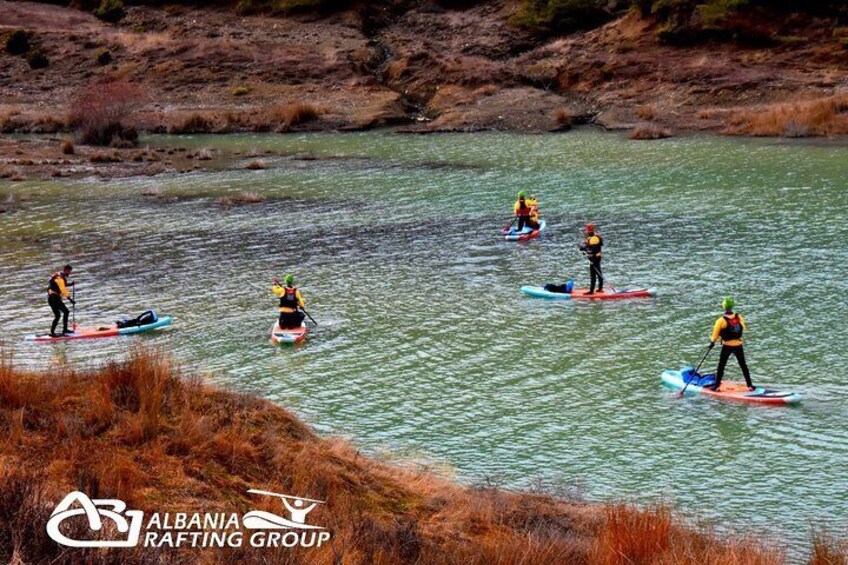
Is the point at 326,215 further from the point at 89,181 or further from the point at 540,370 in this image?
the point at 540,370

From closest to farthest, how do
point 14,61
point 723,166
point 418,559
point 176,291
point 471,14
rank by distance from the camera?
point 418,559, point 176,291, point 723,166, point 14,61, point 471,14

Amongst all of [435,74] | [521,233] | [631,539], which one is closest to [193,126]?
[435,74]

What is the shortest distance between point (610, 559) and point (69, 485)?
6004 mm

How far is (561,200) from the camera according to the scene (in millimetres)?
43281

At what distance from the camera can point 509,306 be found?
26625 mm

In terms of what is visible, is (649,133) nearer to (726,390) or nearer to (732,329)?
(732,329)

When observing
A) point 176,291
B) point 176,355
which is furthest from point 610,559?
point 176,291

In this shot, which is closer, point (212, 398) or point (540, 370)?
point (212, 398)

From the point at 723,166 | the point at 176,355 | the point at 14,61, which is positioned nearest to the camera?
the point at 176,355

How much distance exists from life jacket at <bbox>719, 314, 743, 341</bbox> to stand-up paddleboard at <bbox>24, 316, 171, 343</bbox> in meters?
14.2

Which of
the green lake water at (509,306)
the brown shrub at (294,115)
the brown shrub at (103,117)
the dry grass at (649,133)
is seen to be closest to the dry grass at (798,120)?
the dry grass at (649,133)

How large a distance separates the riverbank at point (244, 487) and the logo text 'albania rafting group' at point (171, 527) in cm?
16

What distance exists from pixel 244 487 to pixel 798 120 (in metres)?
55.7

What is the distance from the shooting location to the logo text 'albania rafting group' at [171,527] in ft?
28.8
